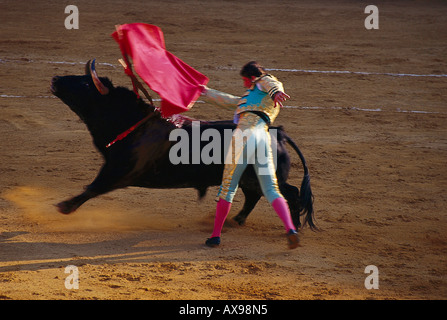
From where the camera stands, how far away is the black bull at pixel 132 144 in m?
5.39

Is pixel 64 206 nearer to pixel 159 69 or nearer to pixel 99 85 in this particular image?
pixel 99 85

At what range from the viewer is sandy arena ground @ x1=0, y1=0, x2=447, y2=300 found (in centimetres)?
483

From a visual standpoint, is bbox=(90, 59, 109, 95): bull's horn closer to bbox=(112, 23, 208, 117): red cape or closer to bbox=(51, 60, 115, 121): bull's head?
bbox=(51, 60, 115, 121): bull's head

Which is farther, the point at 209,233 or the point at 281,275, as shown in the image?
the point at 209,233

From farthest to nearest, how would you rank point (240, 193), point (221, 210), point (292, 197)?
point (240, 193)
point (292, 197)
point (221, 210)

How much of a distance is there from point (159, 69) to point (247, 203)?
4.42 feet

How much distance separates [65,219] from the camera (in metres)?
5.77

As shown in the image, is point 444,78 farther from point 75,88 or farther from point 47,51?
point 75,88

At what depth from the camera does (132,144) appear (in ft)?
17.8

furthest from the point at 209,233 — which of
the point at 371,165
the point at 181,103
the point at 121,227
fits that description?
the point at 371,165

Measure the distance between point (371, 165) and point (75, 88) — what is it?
3.63 m

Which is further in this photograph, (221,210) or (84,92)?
(84,92)

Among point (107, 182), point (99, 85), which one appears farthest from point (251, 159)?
point (99, 85)

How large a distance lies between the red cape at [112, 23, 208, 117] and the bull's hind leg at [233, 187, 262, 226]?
92cm
